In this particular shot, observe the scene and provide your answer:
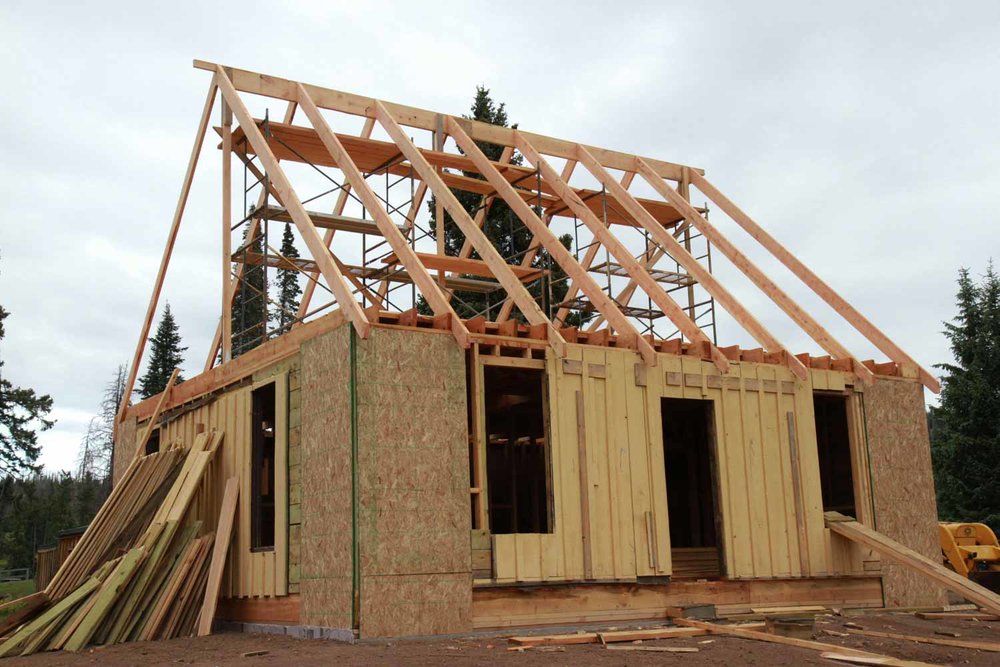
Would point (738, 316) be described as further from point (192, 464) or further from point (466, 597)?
point (192, 464)

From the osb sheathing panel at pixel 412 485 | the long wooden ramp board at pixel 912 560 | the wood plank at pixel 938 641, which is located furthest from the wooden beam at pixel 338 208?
the wood plank at pixel 938 641

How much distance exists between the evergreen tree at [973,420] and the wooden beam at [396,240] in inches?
914

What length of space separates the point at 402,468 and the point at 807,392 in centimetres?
671

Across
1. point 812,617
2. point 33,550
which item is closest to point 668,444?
point 812,617

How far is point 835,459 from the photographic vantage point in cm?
1742

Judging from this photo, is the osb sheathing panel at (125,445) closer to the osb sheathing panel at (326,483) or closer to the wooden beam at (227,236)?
the wooden beam at (227,236)

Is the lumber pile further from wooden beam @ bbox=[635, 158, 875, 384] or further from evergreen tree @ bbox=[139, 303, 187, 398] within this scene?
evergreen tree @ bbox=[139, 303, 187, 398]

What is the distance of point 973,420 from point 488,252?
23.2m

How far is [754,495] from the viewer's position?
14.4m

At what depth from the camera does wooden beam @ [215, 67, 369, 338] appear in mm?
11797

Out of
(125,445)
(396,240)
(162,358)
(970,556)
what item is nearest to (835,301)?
(970,556)

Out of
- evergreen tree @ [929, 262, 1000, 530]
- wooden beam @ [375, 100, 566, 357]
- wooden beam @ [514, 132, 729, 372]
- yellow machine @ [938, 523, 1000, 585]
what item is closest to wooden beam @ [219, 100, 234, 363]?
wooden beam @ [375, 100, 566, 357]

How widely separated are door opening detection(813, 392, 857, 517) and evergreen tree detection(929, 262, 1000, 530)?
15289 mm

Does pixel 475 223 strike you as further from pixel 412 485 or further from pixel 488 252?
pixel 412 485
